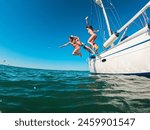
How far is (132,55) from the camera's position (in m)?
10.5

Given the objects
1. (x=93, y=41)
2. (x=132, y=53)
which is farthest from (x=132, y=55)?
(x=93, y=41)

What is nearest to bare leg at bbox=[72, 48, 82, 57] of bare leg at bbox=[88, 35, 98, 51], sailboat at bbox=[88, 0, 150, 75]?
bare leg at bbox=[88, 35, 98, 51]

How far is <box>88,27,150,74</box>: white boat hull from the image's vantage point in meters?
9.27

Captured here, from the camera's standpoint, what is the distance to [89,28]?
15.6 meters

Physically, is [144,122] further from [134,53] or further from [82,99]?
[134,53]

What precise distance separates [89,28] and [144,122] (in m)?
12.3

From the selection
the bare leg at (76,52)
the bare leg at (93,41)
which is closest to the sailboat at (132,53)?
the bare leg at (93,41)

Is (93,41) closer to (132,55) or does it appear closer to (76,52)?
(76,52)

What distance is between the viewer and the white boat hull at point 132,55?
9266 mm

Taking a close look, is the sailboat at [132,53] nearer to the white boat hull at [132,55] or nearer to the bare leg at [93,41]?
the white boat hull at [132,55]

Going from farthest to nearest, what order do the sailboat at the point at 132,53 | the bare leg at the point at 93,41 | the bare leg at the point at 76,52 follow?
the bare leg at the point at 93,41 → the bare leg at the point at 76,52 → the sailboat at the point at 132,53

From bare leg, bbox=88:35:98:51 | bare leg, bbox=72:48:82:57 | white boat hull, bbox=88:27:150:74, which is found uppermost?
bare leg, bbox=88:35:98:51

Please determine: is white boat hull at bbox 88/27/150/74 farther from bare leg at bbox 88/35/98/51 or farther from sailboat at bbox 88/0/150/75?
bare leg at bbox 88/35/98/51

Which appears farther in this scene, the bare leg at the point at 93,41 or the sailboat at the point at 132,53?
the bare leg at the point at 93,41
